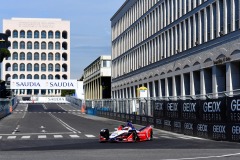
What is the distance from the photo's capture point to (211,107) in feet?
98.2

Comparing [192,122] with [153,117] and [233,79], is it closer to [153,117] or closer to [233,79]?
[153,117]

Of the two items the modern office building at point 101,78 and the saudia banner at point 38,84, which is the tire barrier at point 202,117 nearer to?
the modern office building at point 101,78

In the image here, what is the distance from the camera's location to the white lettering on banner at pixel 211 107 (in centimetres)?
2893

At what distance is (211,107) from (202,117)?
52.0 inches

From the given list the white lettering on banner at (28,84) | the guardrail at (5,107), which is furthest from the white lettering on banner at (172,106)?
the white lettering on banner at (28,84)

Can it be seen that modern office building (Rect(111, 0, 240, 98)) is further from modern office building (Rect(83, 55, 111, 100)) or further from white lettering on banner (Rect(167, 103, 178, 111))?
modern office building (Rect(83, 55, 111, 100))

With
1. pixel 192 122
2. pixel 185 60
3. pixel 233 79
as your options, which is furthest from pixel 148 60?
pixel 192 122

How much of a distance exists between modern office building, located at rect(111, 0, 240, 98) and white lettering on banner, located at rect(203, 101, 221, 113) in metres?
0.67

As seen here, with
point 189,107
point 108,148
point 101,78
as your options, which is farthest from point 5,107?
point 108,148

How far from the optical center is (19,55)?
7835 inches

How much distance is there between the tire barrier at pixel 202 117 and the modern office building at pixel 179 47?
101cm

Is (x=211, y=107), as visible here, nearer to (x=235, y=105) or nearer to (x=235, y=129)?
(x=235, y=105)

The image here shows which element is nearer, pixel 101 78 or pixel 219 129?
pixel 219 129

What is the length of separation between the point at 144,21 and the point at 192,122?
170ft
